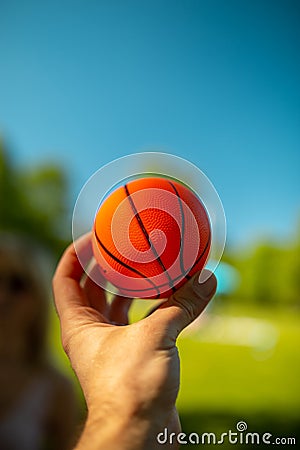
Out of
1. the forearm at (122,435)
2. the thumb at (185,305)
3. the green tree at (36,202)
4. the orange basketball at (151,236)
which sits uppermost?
the green tree at (36,202)

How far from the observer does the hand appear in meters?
1.18

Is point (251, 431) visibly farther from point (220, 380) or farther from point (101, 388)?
point (101, 388)

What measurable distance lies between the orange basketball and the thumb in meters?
0.10

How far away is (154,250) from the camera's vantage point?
60.7 inches

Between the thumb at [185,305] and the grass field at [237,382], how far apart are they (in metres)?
3.46

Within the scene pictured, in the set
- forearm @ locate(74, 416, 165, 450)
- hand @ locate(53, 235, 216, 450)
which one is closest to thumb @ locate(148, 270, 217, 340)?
hand @ locate(53, 235, 216, 450)

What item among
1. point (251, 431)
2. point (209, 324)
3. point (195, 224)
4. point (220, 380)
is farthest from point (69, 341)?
point (209, 324)

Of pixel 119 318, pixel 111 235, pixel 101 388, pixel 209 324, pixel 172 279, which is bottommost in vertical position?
pixel 209 324

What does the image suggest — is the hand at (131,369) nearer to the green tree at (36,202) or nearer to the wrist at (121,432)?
the wrist at (121,432)

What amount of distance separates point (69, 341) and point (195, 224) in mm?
458

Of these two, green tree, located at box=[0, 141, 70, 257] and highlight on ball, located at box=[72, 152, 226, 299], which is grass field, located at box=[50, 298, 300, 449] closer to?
highlight on ball, located at box=[72, 152, 226, 299]

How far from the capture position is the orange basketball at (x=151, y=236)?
154 cm

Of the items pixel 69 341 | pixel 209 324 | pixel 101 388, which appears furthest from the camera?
pixel 209 324

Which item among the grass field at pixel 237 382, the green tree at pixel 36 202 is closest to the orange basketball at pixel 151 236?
the grass field at pixel 237 382
